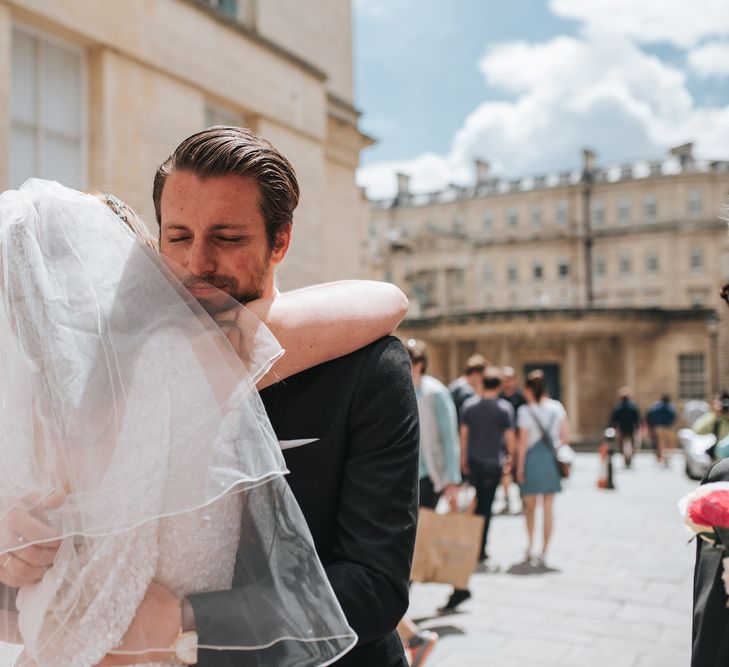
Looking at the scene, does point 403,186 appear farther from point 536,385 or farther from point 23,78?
point 23,78

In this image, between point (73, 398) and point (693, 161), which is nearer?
point (73, 398)

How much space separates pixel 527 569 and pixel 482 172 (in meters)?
66.6

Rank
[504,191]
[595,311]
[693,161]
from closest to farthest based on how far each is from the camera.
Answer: [595,311] → [693,161] → [504,191]

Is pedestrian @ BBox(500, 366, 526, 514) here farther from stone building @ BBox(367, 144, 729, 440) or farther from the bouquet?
stone building @ BBox(367, 144, 729, 440)

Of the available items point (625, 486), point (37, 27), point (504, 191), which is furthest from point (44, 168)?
point (504, 191)

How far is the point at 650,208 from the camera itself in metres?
62.0

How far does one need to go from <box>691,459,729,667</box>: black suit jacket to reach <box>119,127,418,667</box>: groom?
2.93 ft

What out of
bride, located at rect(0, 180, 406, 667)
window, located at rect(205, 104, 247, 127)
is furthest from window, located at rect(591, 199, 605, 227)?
bride, located at rect(0, 180, 406, 667)

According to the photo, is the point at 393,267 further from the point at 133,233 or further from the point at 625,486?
Answer: the point at 133,233

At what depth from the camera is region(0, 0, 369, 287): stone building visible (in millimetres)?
7926

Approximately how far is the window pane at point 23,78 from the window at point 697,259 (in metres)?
59.0

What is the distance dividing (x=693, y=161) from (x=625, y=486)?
5456 cm

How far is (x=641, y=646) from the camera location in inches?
211

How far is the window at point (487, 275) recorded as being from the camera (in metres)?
66.1
